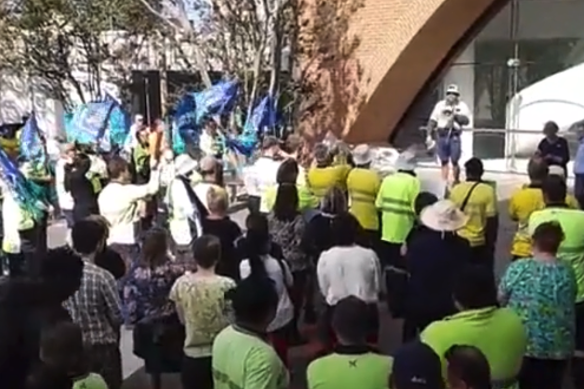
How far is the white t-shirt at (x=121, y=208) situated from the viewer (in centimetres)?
812

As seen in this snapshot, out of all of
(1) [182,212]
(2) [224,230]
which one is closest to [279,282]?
(2) [224,230]

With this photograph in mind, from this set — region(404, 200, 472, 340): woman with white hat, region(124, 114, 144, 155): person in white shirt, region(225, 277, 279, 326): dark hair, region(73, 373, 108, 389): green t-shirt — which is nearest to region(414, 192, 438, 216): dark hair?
region(404, 200, 472, 340): woman with white hat

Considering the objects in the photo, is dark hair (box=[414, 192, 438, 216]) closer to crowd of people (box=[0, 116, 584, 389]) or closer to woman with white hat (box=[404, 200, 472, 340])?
crowd of people (box=[0, 116, 584, 389])

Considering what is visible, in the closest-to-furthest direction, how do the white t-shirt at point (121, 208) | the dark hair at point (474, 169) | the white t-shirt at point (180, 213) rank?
the dark hair at point (474, 169) → the white t-shirt at point (121, 208) → the white t-shirt at point (180, 213)

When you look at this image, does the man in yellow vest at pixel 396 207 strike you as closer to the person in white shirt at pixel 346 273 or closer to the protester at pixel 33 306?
the person in white shirt at pixel 346 273

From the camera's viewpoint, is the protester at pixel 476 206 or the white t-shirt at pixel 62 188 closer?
the protester at pixel 476 206

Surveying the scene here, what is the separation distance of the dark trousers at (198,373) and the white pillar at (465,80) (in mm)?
16029

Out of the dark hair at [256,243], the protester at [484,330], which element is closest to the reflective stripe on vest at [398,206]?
the dark hair at [256,243]

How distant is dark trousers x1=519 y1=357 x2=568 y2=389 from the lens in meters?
5.29

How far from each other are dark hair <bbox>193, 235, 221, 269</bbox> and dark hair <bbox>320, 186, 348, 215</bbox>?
2.12m

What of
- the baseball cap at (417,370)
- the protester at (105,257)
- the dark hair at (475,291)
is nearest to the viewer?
the baseball cap at (417,370)

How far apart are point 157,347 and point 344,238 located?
1.43 meters

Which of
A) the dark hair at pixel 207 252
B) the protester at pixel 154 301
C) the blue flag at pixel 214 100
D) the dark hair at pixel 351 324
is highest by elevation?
the blue flag at pixel 214 100

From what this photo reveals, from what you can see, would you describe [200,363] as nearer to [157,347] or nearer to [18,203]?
[157,347]
